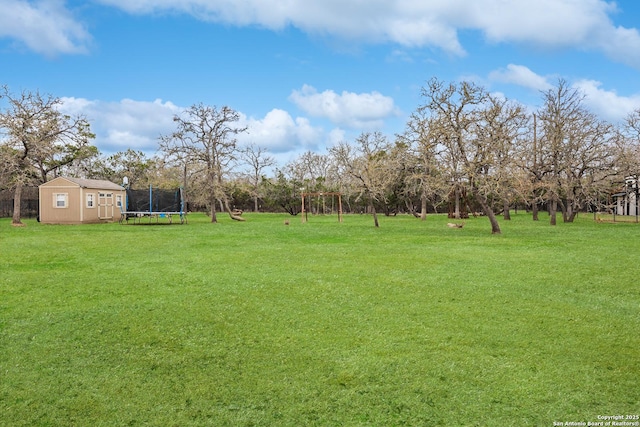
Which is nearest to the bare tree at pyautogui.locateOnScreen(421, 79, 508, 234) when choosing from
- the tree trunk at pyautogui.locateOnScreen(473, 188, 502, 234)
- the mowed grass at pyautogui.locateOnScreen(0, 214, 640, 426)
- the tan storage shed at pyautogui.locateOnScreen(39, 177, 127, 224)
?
the tree trunk at pyautogui.locateOnScreen(473, 188, 502, 234)

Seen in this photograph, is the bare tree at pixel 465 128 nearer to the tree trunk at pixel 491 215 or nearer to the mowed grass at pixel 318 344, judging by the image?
the tree trunk at pixel 491 215

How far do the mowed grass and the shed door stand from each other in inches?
777

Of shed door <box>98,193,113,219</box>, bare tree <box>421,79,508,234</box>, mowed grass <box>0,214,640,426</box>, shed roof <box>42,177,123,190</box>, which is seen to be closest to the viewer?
mowed grass <box>0,214,640,426</box>

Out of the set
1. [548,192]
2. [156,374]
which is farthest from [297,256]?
[548,192]

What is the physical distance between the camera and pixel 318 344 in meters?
4.97

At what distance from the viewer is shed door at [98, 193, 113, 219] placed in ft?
92.3

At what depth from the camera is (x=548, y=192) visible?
25.4m

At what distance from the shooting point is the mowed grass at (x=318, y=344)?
12.1 ft

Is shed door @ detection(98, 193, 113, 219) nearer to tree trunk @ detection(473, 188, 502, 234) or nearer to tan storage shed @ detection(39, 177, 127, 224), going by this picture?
Answer: tan storage shed @ detection(39, 177, 127, 224)

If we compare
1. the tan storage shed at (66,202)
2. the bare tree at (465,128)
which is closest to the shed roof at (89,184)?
the tan storage shed at (66,202)

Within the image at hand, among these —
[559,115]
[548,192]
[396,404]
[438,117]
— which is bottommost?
[396,404]

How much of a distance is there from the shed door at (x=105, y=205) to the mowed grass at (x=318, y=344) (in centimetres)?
1972

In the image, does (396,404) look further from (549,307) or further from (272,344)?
(549,307)

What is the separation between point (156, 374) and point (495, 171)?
18.2m
